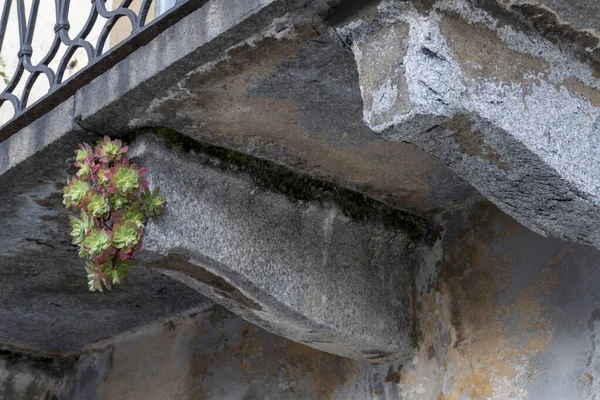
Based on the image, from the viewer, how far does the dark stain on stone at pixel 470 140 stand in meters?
2.21

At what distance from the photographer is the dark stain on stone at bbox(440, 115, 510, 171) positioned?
7.25 ft

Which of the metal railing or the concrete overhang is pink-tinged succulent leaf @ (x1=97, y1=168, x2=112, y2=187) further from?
the metal railing

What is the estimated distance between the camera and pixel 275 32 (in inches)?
93.5

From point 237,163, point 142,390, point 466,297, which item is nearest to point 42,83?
point 142,390

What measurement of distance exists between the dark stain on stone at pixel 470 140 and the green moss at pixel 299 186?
36.1 inches

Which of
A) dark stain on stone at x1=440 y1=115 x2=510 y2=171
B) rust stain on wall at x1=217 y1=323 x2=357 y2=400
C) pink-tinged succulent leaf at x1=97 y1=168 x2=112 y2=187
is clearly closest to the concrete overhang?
dark stain on stone at x1=440 y1=115 x2=510 y2=171

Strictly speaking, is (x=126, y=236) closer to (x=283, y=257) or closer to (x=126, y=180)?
(x=126, y=180)

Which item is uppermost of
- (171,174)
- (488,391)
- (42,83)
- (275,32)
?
(42,83)

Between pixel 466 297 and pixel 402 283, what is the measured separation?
0.25 m

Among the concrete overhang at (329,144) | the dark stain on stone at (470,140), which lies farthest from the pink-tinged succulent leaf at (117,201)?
the dark stain on stone at (470,140)

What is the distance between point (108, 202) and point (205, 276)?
401 mm

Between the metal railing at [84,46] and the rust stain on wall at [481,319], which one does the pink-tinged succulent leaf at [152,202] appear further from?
the rust stain on wall at [481,319]

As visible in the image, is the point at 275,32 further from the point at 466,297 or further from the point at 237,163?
the point at 466,297

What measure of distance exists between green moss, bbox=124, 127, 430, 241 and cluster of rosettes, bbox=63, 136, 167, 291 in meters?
0.14
